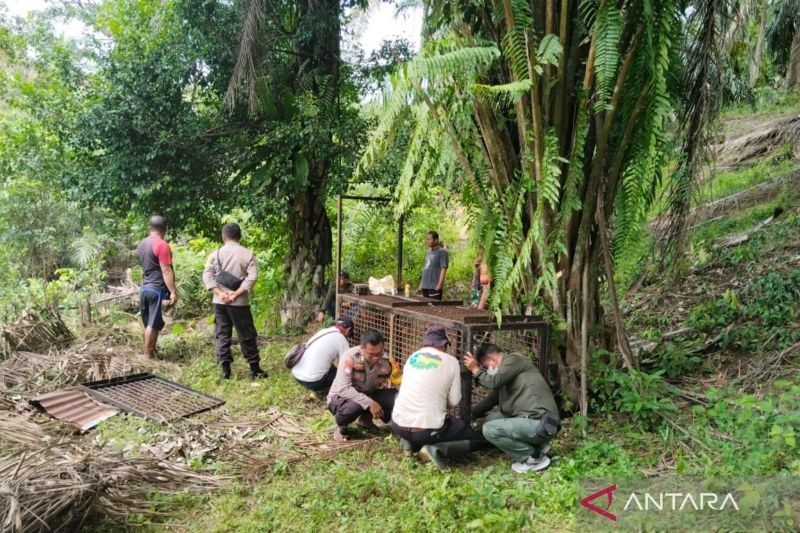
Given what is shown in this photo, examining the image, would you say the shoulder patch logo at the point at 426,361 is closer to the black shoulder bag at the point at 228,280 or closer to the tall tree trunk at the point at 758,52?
the black shoulder bag at the point at 228,280

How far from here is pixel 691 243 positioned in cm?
859

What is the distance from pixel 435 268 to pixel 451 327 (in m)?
3.62

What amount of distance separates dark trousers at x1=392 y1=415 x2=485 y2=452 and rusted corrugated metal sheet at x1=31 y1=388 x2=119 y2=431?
2.71m

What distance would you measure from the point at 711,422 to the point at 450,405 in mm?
2038

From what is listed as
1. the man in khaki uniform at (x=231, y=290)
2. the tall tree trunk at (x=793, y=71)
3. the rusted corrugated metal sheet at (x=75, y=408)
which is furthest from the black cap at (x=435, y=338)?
the tall tree trunk at (x=793, y=71)

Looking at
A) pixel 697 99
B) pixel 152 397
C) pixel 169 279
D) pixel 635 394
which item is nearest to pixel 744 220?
pixel 697 99

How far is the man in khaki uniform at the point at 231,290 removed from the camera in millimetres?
6203

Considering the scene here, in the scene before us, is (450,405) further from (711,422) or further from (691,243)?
(691,243)

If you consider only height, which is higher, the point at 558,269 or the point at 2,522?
the point at 558,269

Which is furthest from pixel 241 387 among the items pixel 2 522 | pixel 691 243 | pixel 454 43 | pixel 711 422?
pixel 691 243

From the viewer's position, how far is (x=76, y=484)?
3.08m

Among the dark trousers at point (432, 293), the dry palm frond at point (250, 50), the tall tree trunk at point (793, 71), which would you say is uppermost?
the tall tree trunk at point (793, 71)

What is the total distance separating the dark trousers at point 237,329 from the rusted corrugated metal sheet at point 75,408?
133 cm

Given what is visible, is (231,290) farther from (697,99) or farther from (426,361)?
(697,99)
